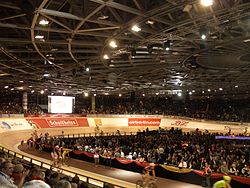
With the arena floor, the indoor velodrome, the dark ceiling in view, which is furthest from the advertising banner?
the arena floor

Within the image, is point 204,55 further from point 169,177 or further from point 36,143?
point 36,143

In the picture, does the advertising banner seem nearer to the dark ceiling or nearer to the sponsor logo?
the sponsor logo

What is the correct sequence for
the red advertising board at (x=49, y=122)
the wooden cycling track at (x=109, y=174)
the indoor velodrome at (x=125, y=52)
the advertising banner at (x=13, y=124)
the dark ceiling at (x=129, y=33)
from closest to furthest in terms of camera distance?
1. the indoor velodrome at (x=125, y=52)
2. the dark ceiling at (x=129, y=33)
3. the wooden cycling track at (x=109, y=174)
4. the advertising banner at (x=13, y=124)
5. the red advertising board at (x=49, y=122)

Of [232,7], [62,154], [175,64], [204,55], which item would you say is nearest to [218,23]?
[232,7]

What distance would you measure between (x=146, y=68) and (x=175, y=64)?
3.21 meters

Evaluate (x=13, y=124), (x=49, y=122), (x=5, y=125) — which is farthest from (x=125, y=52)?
(x=49, y=122)

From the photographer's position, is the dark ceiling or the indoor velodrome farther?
the dark ceiling

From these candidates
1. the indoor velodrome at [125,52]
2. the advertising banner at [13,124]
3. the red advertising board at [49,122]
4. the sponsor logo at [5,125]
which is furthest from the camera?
the red advertising board at [49,122]

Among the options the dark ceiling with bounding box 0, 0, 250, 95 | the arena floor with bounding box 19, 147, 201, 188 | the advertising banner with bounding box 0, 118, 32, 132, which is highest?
the dark ceiling with bounding box 0, 0, 250, 95

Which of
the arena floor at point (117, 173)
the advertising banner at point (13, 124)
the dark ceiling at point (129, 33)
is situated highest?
the dark ceiling at point (129, 33)

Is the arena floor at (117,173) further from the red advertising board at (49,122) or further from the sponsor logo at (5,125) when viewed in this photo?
the red advertising board at (49,122)

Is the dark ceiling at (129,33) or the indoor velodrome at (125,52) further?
the dark ceiling at (129,33)

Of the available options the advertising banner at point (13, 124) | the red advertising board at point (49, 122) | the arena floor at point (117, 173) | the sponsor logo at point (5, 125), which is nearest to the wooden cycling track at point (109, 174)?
the arena floor at point (117, 173)

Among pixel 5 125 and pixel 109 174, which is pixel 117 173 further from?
pixel 5 125
